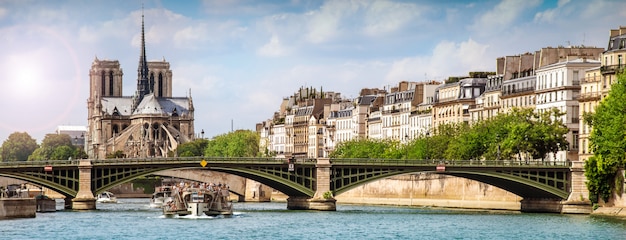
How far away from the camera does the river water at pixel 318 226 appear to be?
88.2 meters

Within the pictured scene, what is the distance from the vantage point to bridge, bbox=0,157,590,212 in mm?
110812

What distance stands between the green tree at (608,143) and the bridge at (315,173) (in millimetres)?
3784

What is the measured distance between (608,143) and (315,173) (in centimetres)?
2149

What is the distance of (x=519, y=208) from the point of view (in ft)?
387

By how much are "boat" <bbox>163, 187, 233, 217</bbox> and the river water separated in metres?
0.92

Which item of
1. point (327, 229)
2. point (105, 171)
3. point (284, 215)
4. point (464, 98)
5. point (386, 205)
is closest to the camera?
point (327, 229)

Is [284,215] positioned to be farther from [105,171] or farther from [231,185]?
[231,185]

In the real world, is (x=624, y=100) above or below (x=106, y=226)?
above

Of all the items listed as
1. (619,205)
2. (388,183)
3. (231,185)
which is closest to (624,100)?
(619,205)

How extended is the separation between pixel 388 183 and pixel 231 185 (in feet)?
62.7

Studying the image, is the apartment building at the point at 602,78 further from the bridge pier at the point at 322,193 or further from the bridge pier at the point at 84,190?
the bridge pier at the point at 84,190

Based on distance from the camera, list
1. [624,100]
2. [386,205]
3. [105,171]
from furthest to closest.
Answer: [386,205] → [105,171] → [624,100]

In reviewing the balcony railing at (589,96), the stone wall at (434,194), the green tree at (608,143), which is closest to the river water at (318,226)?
the green tree at (608,143)

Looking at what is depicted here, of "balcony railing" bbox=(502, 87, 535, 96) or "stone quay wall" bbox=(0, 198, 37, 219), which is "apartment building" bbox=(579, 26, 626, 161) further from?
"stone quay wall" bbox=(0, 198, 37, 219)
